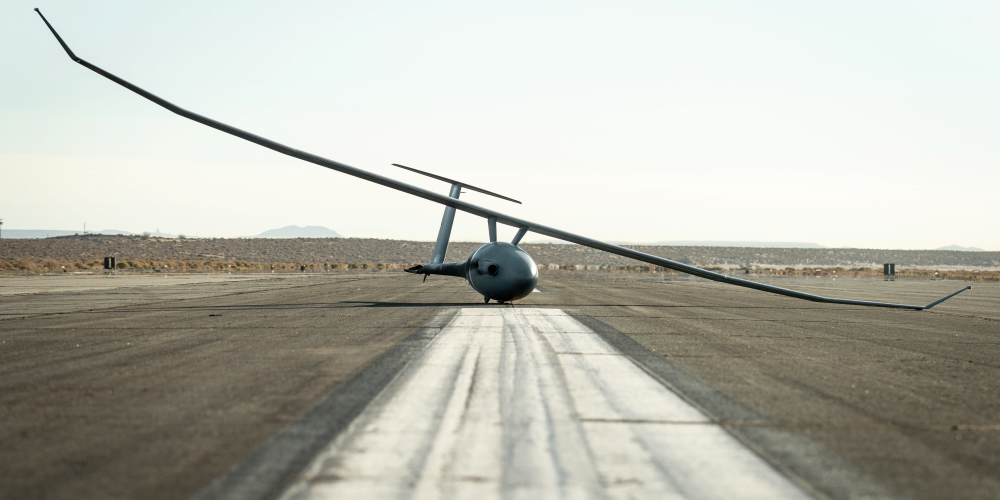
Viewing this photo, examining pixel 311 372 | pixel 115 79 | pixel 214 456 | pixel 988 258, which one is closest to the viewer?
pixel 214 456

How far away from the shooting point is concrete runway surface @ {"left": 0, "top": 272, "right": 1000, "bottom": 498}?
5.05 m

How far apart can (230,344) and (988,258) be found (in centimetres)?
21581

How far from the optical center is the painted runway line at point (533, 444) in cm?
486

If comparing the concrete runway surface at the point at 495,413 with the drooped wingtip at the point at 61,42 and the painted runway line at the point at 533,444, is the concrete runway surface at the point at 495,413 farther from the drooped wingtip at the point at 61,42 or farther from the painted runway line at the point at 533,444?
the drooped wingtip at the point at 61,42

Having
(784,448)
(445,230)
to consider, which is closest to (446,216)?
(445,230)

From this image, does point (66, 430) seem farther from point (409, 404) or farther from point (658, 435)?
point (658, 435)

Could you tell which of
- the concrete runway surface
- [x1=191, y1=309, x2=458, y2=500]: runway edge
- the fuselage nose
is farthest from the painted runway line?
the fuselage nose

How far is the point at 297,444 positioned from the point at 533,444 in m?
2.11

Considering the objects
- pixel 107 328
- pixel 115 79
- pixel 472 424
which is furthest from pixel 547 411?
pixel 115 79

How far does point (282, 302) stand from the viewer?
80.7ft

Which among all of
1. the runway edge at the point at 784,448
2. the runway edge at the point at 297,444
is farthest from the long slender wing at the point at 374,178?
the runway edge at the point at 784,448

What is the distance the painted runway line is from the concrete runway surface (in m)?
0.03

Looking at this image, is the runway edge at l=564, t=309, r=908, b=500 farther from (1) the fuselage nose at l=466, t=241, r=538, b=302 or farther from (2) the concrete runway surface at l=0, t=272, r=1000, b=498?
(1) the fuselage nose at l=466, t=241, r=538, b=302

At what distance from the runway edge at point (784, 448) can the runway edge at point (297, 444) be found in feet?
12.7
